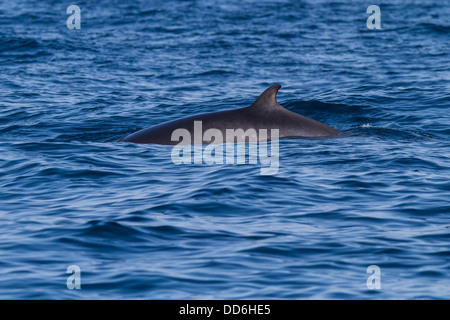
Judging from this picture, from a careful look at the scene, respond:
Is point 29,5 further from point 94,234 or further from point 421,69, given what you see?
point 94,234

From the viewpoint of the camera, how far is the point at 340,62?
90.2 feet

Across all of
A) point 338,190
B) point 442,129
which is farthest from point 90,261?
point 442,129

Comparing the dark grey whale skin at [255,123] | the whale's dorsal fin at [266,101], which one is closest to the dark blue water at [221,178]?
the dark grey whale skin at [255,123]

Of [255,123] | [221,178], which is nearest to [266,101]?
[255,123]

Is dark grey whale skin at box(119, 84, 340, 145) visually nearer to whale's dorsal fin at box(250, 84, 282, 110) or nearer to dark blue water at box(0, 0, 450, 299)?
whale's dorsal fin at box(250, 84, 282, 110)

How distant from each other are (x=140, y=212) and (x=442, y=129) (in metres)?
9.02

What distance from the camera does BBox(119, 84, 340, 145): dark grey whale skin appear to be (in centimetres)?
1591

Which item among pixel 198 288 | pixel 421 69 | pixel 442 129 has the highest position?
pixel 421 69

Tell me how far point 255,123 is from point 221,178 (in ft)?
9.00

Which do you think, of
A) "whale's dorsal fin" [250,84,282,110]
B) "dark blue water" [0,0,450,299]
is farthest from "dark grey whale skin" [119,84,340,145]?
"dark blue water" [0,0,450,299]

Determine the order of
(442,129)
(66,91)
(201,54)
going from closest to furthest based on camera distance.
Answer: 1. (442,129)
2. (66,91)
3. (201,54)

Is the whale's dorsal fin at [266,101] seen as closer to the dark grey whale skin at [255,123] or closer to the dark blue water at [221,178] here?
the dark grey whale skin at [255,123]

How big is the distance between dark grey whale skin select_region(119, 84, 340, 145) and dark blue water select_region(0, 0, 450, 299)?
37cm

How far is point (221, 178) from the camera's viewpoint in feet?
44.2
